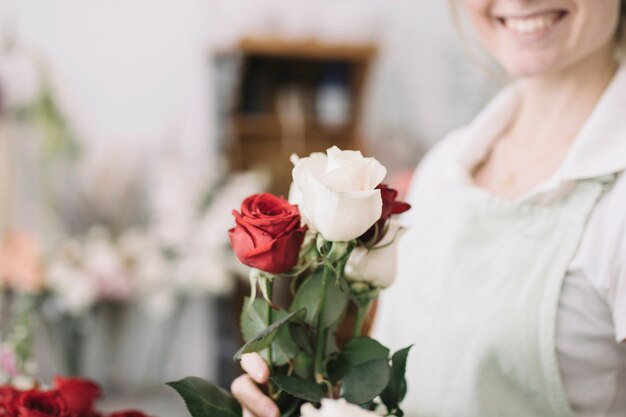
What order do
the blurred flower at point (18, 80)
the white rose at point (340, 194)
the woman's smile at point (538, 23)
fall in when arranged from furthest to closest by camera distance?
1. the blurred flower at point (18, 80)
2. the woman's smile at point (538, 23)
3. the white rose at point (340, 194)

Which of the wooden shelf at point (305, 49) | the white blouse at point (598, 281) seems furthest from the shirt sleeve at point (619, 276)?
the wooden shelf at point (305, 49)

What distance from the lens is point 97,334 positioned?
2.79 m

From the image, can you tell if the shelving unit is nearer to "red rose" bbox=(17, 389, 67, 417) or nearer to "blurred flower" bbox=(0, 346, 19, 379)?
"blurred flower" bbox=(0, 346, 19, 379)

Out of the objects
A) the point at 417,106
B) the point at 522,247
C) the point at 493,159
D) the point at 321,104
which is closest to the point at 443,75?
the point at 417,106

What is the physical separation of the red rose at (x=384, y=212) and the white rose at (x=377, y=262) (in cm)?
2

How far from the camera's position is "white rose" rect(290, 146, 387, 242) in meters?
0.64

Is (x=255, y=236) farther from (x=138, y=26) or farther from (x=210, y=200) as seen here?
(x=138, y=26)

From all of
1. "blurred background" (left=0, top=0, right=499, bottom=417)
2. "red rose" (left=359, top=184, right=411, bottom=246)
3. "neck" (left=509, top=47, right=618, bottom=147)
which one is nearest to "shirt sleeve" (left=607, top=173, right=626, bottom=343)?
"neck" (left=509, top=47, right=618, bottom=147)

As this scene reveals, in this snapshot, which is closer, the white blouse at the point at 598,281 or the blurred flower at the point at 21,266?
the white blouse at the point at 598,281

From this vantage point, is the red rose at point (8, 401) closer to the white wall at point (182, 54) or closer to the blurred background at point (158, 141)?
the blurred background at point (158, 141)

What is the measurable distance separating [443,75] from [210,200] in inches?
46.0

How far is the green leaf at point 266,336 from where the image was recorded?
0.68m

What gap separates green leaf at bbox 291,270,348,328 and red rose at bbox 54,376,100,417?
271 mm

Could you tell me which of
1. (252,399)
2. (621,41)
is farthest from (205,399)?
(621,41)
